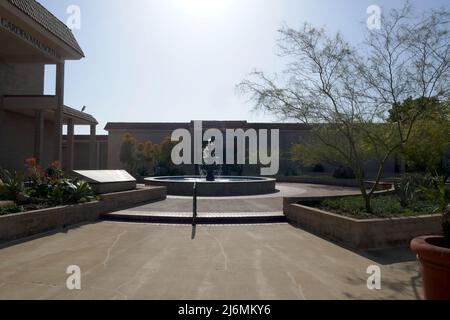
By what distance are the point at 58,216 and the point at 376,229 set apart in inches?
297

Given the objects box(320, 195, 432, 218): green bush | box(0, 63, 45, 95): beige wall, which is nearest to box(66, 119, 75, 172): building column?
box(0, 63, 45, 95): beige wall

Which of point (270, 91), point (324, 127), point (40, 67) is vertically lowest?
point (324, 127)

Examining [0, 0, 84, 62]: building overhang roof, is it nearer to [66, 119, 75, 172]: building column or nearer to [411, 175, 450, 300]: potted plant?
[66, 119, 75, 172]: building column

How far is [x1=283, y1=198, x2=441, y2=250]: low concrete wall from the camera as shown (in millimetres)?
7023

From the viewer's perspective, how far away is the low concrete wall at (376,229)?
702cm

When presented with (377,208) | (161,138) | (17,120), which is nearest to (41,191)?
(377,208)

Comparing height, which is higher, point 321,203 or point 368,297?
point 321,203

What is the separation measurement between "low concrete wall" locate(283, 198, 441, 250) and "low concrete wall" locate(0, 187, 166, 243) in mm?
6467

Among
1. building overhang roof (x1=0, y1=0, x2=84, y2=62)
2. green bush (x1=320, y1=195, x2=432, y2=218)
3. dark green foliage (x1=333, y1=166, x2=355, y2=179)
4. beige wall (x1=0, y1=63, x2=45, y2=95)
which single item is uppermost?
building overhang roof (x1=0, y1=0, x2=84, y2=62)

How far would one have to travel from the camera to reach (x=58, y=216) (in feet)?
28.8

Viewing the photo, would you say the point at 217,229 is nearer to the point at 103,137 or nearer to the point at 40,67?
the point at 40,67

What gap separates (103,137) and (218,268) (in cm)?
3478
